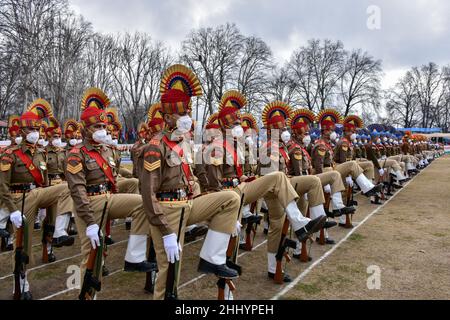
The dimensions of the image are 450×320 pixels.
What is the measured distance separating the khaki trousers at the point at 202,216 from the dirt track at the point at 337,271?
1.40 meters

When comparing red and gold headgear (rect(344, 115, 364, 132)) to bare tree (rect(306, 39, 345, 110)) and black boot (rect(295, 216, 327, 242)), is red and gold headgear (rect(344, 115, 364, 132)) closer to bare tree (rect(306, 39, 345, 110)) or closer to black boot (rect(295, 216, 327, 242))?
black boot (rect(295, 216, 327, 242))

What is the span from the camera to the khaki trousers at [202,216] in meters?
3.72

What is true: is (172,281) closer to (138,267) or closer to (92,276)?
(138,267)

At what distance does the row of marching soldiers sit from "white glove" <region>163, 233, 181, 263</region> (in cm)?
1

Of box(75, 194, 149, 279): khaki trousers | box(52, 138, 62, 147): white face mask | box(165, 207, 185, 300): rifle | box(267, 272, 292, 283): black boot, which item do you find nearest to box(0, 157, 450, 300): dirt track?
box(267, 272, 292, 283): black boot

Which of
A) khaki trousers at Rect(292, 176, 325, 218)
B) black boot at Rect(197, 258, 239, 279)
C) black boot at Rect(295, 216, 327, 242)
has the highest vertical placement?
khaki trousers at Rect(292, 176, 325, 218)

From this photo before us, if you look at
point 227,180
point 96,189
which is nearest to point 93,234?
point 96,189

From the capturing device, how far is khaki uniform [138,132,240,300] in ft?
11.8

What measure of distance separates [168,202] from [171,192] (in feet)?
0.37

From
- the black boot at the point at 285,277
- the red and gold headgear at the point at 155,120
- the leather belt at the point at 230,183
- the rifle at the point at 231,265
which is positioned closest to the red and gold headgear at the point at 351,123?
the red and gold headgear at the point at 155,120

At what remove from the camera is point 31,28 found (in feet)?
77.9

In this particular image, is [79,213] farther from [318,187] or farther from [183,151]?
[318,187]

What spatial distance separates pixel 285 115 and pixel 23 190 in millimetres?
5151

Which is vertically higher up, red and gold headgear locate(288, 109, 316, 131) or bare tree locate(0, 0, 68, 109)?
bare tree locate(0, 0, 68, 109)
